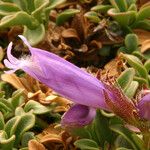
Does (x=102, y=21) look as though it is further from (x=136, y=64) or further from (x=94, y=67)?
(x=136, y=64)

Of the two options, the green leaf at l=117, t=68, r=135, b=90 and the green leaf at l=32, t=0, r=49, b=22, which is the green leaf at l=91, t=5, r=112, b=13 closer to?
the green leaf at l=32, t=0, r=49, b=22

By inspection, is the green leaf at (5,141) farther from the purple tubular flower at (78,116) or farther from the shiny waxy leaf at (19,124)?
the purple tubular flower at (78,116)

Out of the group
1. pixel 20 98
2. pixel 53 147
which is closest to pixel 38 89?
pixel 20 98

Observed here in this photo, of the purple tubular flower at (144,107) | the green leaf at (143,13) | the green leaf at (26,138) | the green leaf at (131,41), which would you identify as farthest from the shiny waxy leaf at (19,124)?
the green leaf at (143,13)

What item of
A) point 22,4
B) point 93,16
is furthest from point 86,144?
point 22,4

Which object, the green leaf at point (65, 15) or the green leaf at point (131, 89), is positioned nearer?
the green leaf at point (131, 89)

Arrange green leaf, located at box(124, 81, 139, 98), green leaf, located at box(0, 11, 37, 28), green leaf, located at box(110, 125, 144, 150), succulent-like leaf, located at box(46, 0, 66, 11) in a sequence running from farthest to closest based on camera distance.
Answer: succulent-like leaf, located at box(46, 0, 66, 11) < green leaf, located at box(0, 11, 37, 28) < green leaf, located at box(124, 81, 139, 98) < green leaf, located at box(110, 125, 144, 150)

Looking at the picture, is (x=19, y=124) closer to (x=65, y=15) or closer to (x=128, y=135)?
(x=128, y=135)

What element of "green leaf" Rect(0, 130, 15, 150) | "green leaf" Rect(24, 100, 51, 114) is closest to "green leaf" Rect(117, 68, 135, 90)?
"green leaf" Rect(24, 100, 51, 114)
